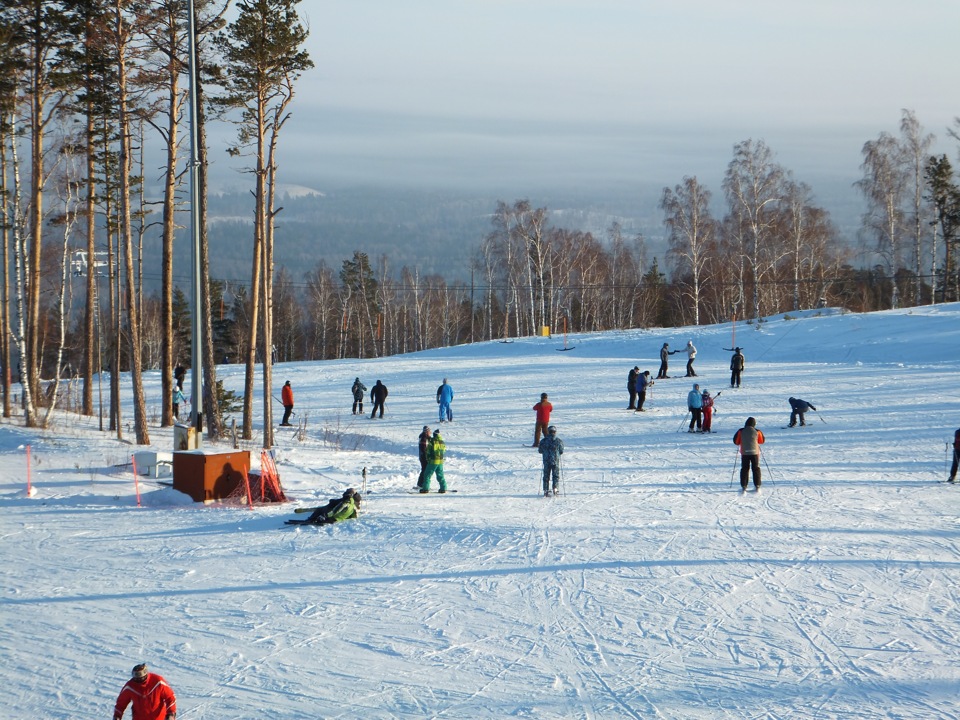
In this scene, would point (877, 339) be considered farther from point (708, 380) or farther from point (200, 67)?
point (200, 67)

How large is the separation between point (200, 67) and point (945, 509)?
61.5 ft

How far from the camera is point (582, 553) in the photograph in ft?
39.1

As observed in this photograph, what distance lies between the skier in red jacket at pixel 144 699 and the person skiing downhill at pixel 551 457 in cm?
990

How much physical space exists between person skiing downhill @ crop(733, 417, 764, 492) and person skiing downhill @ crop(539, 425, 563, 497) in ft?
10.3

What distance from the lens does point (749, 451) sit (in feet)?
51.7

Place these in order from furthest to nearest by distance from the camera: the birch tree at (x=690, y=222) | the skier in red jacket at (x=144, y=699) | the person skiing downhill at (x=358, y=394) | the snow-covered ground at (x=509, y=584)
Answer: the birch tree at (x=690, y=222)
the person skiing downhill at (x=358, y=394)
the snow-covered ground at (x=509, y=584)
the skier in red jacket at (x=144, y=699)

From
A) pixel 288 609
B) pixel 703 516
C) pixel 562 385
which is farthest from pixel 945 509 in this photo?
pixel 562 385

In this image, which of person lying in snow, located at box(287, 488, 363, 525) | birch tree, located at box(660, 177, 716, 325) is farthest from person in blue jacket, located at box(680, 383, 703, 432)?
birch tree, located at box(660, 177, 716, 325)

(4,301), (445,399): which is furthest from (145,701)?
(4,301)

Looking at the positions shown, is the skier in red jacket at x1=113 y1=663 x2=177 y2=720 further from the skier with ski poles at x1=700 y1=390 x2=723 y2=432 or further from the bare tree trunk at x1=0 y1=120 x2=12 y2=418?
the bare tree trunk at x1=0 y1=120 x2=12 y2=418

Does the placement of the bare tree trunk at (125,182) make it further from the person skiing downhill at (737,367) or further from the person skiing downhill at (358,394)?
the person skiing downhill at (737,367)

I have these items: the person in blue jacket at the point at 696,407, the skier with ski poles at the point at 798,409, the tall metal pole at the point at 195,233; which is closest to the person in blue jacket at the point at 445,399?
the person in blue jacket at the point at 696,407

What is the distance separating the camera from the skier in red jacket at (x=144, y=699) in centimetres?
633

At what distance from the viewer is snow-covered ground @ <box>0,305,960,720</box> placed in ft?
25.2
